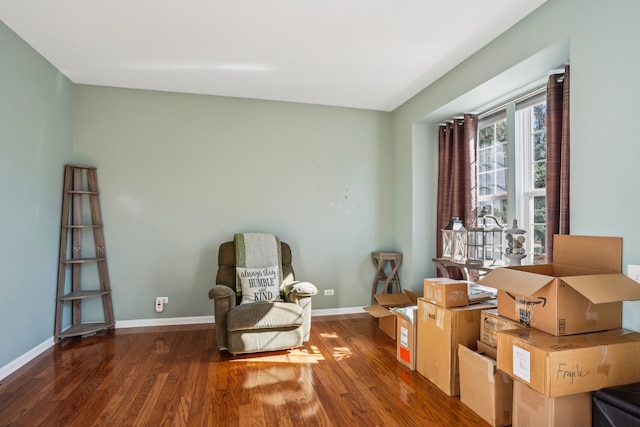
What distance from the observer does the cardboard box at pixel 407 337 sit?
2676 mm

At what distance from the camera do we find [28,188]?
284 cm

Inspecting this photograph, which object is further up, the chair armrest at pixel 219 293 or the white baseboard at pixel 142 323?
the chair armrest at pixel 219 293

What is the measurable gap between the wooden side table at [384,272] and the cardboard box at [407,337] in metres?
1.22

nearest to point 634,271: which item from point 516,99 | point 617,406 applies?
point 617,406

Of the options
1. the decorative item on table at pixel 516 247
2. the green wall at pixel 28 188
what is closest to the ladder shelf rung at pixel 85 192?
the green wall at pixel 28 188

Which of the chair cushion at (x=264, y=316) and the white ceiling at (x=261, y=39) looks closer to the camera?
the white ceiling at (x=261, y=39)

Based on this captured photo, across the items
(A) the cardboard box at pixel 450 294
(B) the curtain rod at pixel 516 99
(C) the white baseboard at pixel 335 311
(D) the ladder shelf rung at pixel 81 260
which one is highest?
(B) the curtain rod at pixel 516 99

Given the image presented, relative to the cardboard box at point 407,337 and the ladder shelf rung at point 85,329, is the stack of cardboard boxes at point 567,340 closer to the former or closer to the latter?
the cardboard box at point 407,337

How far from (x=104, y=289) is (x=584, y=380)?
4023mm

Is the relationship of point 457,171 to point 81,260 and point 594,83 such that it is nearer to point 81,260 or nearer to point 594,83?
point 594,83

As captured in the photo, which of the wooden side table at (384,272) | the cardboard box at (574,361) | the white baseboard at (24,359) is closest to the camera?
the cardboard box at (574,361)

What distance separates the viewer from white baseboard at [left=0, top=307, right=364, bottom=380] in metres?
2.61

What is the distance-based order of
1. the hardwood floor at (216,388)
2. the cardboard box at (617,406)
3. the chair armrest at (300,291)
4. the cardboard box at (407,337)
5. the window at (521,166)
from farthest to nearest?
the chair armrest at (300,291) < the window at (521,166) < the cardboard box at (407,337) < the hardwood floor at (216,388) < the cardboard box at (617,406)

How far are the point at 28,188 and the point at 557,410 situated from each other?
396 cm
